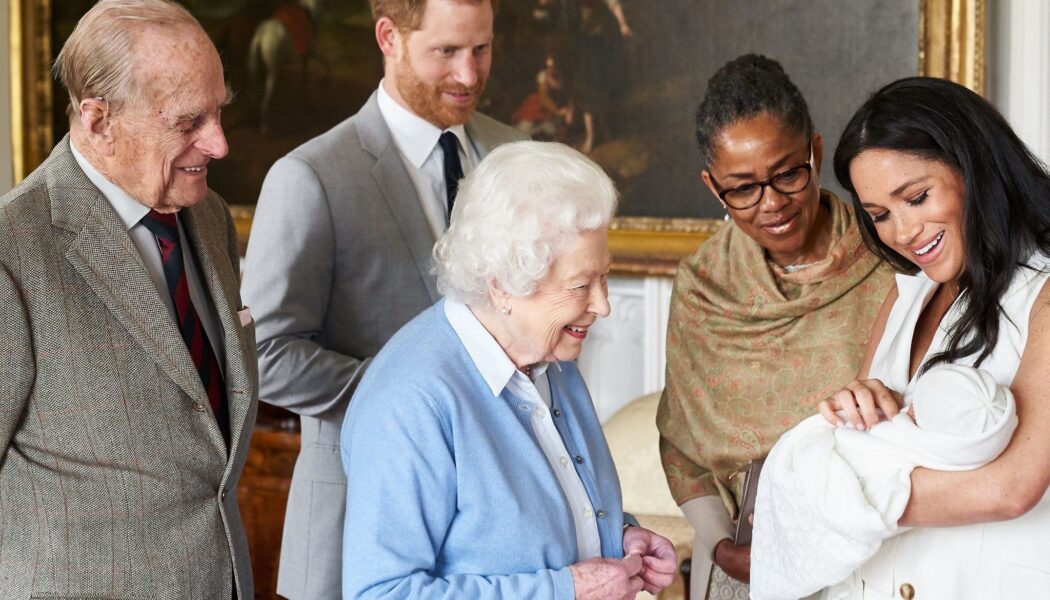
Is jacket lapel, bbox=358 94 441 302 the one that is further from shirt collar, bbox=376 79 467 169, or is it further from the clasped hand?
the clasped hand

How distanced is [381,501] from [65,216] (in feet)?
2.64

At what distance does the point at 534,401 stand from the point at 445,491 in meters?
0.31

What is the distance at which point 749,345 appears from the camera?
9.89 feet

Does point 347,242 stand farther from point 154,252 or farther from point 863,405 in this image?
point 863,405

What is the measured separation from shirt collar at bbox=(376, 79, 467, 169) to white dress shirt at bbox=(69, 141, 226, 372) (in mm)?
938

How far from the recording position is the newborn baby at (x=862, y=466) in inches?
77.3

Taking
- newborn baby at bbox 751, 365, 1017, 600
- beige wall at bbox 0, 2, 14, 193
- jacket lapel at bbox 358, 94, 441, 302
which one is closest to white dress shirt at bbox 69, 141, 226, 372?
jacket lapel at bbox 358, 94, 441, 302

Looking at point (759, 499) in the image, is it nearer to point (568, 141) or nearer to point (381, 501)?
point (381, 501)

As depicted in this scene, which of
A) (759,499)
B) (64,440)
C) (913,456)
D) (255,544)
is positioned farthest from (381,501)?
(255,544)

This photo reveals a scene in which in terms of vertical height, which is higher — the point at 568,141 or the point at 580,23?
the point at 580,23

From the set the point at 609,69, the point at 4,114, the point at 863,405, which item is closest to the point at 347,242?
the point at 863,405

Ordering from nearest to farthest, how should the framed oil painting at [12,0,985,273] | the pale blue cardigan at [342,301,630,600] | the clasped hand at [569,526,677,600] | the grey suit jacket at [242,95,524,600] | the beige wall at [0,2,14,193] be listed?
the pale blue cardigan at [342,301,630,600] < the clasped hand at [569,526,677,600] < the grey suit jacket at [242,95,524,600] < the framed oil painting at [12,0,985,273] < the beige wall at [0,2,14,193]

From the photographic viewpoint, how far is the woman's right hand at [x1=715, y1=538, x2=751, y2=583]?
9.14ft

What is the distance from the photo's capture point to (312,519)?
3070 mm
